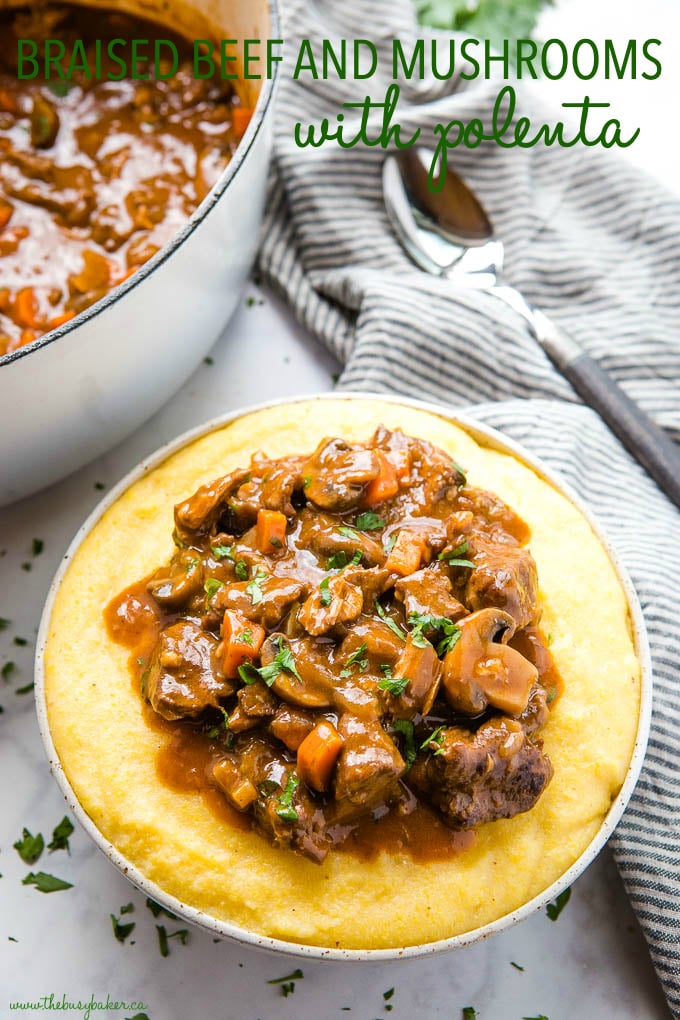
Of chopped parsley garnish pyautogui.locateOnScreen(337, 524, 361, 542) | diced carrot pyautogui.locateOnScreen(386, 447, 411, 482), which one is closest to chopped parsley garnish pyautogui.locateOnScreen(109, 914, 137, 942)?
chopped parsley garnish pyautogui.locateOnScreen(337, 524, 361, 542)

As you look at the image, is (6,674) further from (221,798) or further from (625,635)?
(625,635)

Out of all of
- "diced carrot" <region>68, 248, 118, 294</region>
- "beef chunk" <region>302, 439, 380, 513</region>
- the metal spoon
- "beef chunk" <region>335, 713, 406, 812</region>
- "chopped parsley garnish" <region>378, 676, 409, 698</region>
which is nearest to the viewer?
"beef chunk" <region>335, 713, 406, 812</region>

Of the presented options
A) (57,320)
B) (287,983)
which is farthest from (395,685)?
(57,320)

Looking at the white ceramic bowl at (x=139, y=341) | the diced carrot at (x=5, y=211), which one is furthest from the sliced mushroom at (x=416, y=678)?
the diced carrot at (x=5, y=211)

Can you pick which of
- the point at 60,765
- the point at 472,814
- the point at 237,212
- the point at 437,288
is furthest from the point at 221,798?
the point at 437,288

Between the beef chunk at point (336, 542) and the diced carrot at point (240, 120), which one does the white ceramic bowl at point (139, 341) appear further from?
the beef chunk at point (336, 542)

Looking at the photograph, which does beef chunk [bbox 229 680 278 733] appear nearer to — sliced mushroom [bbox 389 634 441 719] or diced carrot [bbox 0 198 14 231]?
sliced mushroom [bbox 389 634 441 719]
